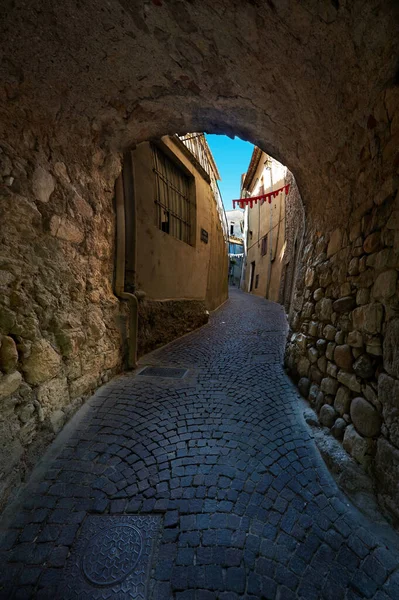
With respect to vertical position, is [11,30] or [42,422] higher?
[11,30]

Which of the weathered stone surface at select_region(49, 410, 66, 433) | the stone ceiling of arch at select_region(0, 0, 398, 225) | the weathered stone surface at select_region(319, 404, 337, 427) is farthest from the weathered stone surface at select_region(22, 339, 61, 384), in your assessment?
the weathered stone surface at select_region(319, 404, 337, 427)

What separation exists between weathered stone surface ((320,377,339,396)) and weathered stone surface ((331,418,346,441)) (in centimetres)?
25

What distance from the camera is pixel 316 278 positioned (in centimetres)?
277

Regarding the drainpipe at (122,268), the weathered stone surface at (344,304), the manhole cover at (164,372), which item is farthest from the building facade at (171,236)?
the weathered stone surface at (344,304)

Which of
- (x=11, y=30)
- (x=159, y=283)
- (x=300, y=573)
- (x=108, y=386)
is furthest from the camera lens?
(x=159, y=283)

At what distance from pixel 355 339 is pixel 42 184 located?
3045mm

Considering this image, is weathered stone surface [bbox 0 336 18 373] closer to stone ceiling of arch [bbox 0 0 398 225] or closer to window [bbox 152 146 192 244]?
stone ceiling of arch [bbox 0 0 398 225]

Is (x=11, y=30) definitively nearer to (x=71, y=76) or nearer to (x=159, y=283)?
(x=71, y=76)

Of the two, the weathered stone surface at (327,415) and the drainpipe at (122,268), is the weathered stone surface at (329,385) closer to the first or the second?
the weathered stone surface at (327,415)

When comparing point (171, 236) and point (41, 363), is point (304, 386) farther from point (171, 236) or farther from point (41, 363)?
point (171, 236)

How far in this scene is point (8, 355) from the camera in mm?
1713

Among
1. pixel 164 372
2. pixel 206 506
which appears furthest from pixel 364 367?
pixel 164 372

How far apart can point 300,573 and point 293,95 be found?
3.30 m

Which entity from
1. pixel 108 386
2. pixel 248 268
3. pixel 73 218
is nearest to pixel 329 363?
pixel 108 386
